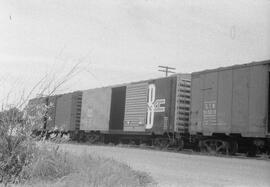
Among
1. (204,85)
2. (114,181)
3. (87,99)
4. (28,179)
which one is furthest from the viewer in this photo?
(87,99)

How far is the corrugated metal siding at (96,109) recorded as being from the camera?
2503cm

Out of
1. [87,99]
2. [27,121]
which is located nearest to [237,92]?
[27,121]

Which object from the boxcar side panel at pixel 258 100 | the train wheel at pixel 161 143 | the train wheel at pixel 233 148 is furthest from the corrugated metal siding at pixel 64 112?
the boxcar side panel at pixel 258 100

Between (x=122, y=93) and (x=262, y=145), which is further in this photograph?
(x=122, y=93)

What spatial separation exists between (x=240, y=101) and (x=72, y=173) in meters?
10.3

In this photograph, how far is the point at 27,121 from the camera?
6684 millimetres

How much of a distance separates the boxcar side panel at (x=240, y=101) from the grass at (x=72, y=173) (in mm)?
8885

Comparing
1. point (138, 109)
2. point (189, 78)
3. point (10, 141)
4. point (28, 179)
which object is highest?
point (189, 78)

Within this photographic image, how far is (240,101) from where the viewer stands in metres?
15.5

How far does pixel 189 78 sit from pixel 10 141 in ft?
44.8

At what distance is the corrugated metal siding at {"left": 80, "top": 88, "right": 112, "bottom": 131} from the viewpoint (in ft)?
82.1

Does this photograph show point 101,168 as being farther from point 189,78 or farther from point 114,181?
point 189,78

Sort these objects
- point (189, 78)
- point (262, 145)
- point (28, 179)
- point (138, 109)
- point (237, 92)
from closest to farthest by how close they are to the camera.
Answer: point (28, 179) < point (262, 145) < point (237, 92) < point (189, 78) < point (138, 109)

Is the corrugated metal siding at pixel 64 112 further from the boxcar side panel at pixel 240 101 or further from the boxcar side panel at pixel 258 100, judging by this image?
the boxcar side panel at pixel 258 100
